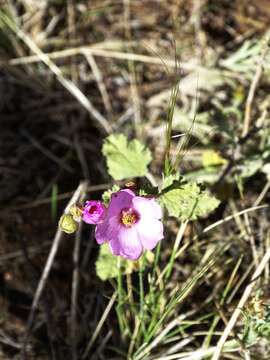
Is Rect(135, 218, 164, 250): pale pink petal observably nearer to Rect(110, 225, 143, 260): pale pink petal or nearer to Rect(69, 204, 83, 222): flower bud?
Rect(110, 225, 143, 260): pale pink petal

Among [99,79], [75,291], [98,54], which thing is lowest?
[75,291]

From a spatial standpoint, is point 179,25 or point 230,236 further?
point 179,25

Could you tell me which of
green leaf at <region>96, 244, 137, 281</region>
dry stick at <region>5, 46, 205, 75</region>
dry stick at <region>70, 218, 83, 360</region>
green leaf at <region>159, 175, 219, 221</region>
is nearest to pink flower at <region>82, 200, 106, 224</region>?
green leaf at <region>159, 175, 219, 221</region>

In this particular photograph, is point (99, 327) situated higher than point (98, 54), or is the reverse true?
point (98, 54)

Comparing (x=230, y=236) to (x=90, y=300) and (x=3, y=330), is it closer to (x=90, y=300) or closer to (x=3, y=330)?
(x=90, y=300)

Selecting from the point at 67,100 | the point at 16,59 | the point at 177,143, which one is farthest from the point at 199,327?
the point at 16,59

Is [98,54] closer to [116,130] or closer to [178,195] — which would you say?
[116,130]

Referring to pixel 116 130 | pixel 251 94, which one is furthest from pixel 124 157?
pixel 116 130
